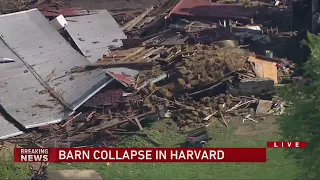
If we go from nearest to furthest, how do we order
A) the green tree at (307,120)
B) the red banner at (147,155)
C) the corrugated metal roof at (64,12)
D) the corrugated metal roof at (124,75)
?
the green tree at (307,120)
the red banner at (147,155)
the corrugated metal roof at (124,75)
the corrugated metal roof at (64,12)

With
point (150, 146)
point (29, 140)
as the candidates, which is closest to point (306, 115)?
point (150, 146)

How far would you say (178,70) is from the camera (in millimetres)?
26188

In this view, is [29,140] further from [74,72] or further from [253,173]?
[253,173]

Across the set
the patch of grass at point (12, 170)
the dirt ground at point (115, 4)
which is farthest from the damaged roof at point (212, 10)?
the patch of grass at point (12, 170)

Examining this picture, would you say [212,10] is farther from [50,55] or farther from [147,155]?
[147,155]

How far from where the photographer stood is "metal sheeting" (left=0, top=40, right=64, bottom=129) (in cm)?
2495

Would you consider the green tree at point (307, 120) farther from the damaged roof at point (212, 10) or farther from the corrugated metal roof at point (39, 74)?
the damaged roof at point (212, 10)

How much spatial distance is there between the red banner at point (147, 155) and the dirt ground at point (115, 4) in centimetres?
1759

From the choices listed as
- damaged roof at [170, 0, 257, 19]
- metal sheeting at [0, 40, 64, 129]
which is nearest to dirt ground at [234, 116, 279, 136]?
metal sheeting at [0, 40, 64, 129]

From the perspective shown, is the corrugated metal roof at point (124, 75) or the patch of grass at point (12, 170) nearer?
the patch of grass at point (12, 170)

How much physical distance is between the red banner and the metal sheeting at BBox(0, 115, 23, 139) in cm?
198

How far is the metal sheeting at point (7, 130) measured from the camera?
23.6 m

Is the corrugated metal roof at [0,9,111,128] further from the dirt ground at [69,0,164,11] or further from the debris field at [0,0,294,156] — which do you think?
the dirt ground at [69,0,164,11]

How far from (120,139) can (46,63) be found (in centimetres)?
736
